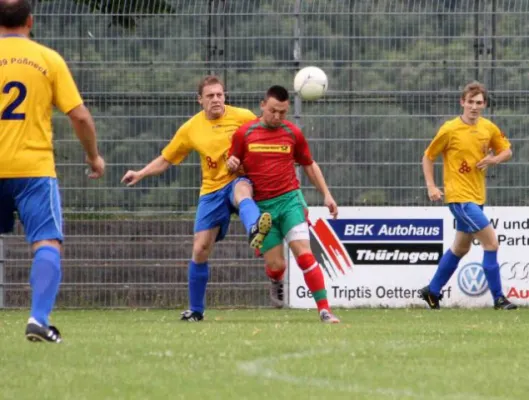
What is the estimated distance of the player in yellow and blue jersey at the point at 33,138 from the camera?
26.5ft

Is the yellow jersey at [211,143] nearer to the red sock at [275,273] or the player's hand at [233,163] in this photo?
the player's hand at [233,163]

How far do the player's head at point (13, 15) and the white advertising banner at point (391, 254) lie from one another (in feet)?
26.3

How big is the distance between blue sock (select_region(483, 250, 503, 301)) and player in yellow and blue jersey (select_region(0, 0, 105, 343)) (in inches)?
285

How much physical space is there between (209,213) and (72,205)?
422 centimetres

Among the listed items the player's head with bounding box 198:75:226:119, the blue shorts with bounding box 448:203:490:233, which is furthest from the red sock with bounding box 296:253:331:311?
the blue shorts with bounding box 448:203:490:233

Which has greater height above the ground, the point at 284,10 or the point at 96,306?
the point at 284,10

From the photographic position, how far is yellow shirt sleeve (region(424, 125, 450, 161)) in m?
14.6

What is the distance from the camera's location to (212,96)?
41.4ft

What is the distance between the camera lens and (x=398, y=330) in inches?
412

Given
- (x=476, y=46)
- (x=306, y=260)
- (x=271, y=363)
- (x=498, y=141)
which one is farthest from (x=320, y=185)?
(x=271, y=363)

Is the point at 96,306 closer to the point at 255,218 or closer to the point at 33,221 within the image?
the point at 255,218

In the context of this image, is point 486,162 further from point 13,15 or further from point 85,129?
point 13,15

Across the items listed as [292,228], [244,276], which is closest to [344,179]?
[244,276]

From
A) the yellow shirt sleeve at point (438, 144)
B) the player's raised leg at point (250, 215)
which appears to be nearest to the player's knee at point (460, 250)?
the yellow shirt sleeve at point (438, 144)
